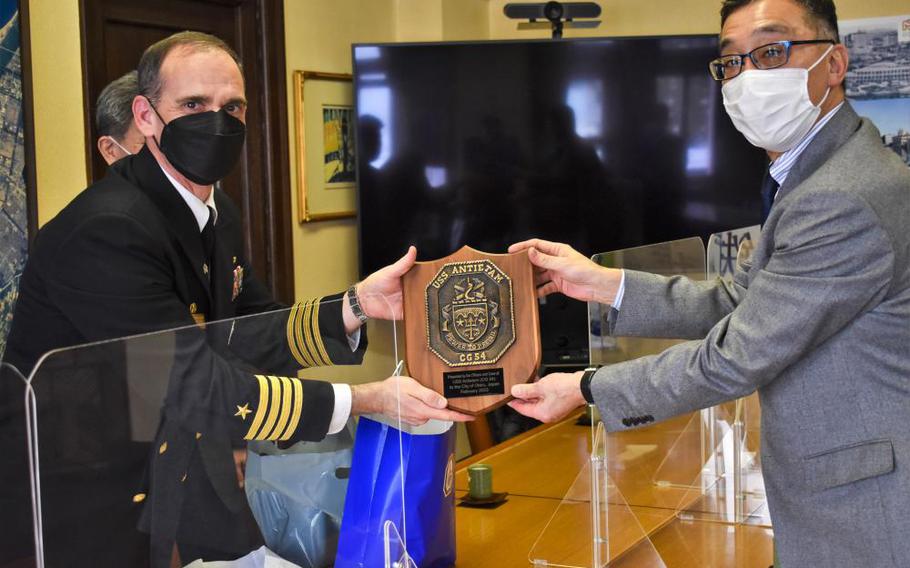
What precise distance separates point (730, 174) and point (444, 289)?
3061mm

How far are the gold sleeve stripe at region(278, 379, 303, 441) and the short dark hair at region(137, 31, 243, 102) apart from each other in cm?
90

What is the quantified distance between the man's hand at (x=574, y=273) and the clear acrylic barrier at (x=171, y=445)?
1.79 ft

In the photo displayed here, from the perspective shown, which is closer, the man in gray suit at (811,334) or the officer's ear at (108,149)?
the man in gray suit at (811,334)

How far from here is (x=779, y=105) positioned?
5.84 feet

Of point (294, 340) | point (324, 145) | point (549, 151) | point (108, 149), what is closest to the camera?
point (294, 340)

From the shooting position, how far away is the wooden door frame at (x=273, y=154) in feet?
12.6

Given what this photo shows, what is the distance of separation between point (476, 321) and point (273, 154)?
7.43 ft

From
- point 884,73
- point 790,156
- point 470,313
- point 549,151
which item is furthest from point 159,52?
point 884,73

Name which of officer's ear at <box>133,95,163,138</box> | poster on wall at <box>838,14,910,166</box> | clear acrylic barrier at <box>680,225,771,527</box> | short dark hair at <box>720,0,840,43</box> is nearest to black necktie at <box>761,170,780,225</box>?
short dark hair at <box>720,0,840,43</box>

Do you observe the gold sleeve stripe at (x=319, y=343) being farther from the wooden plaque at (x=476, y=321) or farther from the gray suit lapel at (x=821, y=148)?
the gray suit lapel at (x=821, y=148)

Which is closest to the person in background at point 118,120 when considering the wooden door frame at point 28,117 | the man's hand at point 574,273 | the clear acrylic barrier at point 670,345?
the wooden door frame at point 28,117

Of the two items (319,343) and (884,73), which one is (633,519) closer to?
(319,343)

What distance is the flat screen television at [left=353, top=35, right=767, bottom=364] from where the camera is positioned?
4.32 m

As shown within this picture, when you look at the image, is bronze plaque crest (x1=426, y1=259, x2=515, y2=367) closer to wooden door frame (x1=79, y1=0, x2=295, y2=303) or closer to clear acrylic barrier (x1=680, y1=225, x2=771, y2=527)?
clear acrylic barrier (x1=680, y1=225, x2=771, y2=527)
